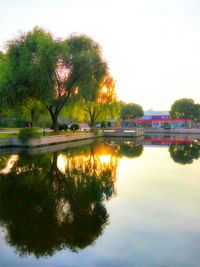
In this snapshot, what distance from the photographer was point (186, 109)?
9112 cm

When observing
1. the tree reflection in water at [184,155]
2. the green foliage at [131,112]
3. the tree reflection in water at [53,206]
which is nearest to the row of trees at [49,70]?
the tree reflection in water at [184,155]

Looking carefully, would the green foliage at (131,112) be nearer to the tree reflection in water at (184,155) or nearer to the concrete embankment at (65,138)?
the concrete embankment at (65,138)

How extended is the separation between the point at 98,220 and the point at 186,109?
87.5 metres

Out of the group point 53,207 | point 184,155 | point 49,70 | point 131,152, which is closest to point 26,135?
point 49,70

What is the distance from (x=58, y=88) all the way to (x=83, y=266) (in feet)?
89.6

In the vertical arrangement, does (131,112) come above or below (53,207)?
above

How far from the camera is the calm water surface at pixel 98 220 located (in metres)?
5.98

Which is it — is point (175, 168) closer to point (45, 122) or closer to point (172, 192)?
point (172, 192)

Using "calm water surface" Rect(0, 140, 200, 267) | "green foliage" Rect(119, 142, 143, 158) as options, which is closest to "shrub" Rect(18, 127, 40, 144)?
"green foliage" Rect(119, 142, 143, 158)

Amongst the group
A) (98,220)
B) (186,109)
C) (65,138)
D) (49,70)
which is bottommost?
(98,220)

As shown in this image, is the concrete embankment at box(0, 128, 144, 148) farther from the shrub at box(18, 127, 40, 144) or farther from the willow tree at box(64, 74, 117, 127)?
the willow tree at box(64, 74, 117, 127)

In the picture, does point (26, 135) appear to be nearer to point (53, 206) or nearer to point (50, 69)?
point (50, 69)

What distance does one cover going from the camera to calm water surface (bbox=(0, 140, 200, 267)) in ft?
19.6

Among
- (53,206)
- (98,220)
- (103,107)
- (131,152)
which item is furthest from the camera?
(103,107)
